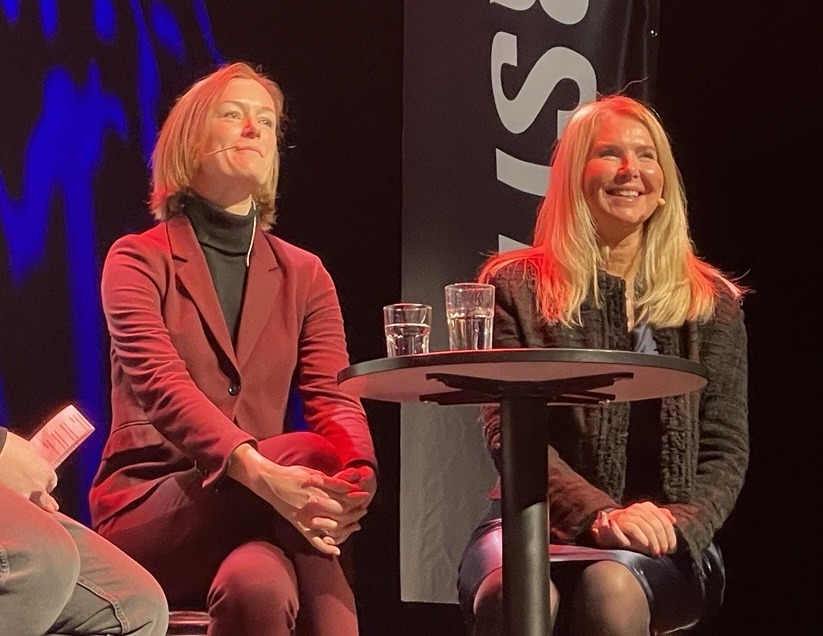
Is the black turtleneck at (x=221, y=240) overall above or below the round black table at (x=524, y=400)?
above

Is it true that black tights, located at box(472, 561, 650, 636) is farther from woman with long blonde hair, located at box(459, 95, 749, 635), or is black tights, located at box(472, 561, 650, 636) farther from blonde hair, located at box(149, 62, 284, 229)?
blonde hair, located at box(149, 62, 284, 229)

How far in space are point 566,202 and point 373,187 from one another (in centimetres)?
106

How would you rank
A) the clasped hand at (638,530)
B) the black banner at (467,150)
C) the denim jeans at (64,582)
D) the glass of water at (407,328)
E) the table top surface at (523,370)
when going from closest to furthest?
the denim jeans at (64,582), the table top surface at (523,370), the glass of water at (407,328), the clasped hand at (638,530), the black banner at (467,150)

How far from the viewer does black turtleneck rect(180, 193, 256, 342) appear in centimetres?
250

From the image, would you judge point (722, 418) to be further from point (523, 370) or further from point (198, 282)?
point (198, 282)

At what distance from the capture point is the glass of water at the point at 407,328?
2025 mm

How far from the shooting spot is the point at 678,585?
215cm

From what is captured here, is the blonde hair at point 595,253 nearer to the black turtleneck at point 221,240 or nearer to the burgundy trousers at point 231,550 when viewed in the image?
the black turtleneck at point 221,240

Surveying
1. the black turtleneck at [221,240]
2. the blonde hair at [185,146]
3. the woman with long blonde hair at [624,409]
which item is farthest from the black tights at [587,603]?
the blonde hair at [185,146]

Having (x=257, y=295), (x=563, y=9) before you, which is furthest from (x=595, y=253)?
(x=563, y=9)

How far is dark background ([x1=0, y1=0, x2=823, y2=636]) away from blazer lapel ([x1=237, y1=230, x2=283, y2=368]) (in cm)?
85

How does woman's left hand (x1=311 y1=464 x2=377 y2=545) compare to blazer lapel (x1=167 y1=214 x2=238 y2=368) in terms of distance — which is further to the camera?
blazer lapel (x1=167 y1=214 x2=238 y2=368)

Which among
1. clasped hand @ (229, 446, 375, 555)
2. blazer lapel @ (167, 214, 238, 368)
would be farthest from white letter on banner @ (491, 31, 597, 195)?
clasped hand @ (229, 446, 375, 555)

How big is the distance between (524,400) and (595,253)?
2.14ft
